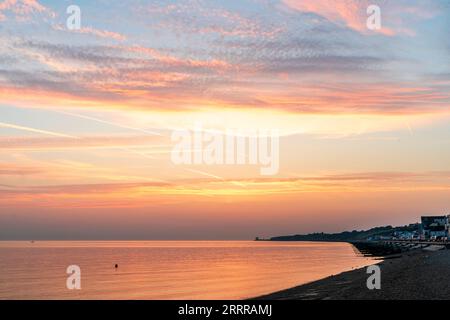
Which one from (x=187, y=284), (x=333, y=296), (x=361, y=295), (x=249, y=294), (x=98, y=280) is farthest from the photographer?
(x=98, y=280)

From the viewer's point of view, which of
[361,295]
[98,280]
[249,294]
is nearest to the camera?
[361,295]

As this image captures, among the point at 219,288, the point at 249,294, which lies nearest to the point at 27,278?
the point at 219,288

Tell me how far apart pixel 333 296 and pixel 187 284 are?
3024 cm

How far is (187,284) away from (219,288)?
7563mm

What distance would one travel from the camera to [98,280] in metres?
74.8
